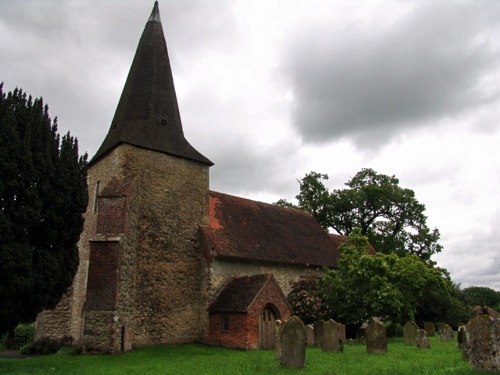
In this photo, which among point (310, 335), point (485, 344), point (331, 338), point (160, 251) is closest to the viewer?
point (485, 344)

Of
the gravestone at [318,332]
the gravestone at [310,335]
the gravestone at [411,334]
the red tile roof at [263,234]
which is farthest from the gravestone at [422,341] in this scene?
the red tile roof at [263,234]

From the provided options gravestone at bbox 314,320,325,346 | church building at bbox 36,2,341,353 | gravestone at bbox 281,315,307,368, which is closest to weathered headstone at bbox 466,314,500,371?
gravestone at bbox 281,315,307,368

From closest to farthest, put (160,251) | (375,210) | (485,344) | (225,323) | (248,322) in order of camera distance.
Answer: (485,344)
(248,322)
(225,323)
(160,251)
(375,210)

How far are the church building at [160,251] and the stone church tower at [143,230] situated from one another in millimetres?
47

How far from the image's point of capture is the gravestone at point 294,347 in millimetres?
10914

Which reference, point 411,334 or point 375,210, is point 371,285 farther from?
point 375,210

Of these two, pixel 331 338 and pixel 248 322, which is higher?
pixel 248 322

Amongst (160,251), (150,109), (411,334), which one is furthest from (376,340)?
(150,109)

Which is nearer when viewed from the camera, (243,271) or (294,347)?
(294,347)

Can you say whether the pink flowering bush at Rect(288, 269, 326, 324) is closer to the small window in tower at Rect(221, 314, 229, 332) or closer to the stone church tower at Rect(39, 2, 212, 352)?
the small window in tower at Rect(221, 314, 229, 332)

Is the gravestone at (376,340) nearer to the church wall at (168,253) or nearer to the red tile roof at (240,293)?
the red tile roof at (240,293)

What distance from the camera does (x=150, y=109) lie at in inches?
838

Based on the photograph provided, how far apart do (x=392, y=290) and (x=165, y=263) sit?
1072 cm

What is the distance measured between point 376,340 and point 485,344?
17.6ft
